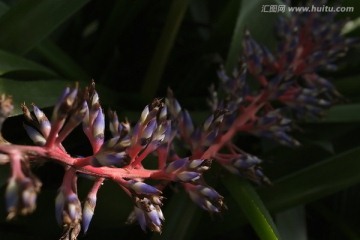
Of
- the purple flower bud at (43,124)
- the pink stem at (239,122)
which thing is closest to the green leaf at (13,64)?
the purple flower bud at (43,124)

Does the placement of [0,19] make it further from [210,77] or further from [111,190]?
[210,77]

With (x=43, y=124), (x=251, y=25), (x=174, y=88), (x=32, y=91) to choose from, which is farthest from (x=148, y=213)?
(x=174, y=88)

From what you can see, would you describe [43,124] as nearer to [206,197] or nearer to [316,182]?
[206,197]

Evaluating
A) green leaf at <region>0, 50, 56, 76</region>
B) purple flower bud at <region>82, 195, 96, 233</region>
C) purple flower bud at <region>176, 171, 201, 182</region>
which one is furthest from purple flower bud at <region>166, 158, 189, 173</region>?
green leaf at <region>0, 50, 56, 76</region>

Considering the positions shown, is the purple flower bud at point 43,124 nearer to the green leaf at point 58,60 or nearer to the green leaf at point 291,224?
the green leaf at point 58,60

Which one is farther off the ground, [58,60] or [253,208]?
[58,60]

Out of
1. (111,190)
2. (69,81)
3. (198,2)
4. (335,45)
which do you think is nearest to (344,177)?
(335,45)
